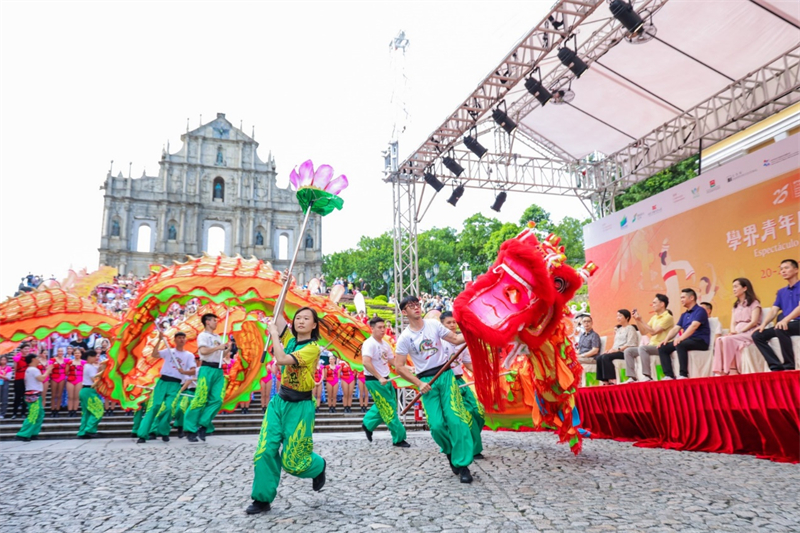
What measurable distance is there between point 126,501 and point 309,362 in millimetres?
1647

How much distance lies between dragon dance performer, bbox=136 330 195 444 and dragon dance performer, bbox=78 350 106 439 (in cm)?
A: 114

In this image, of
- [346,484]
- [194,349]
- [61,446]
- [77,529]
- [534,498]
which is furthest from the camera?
[194,349]

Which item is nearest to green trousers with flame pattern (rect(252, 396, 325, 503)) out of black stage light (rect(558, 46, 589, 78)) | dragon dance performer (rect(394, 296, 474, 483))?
dragon dance performer (rect(394, 296, 474, 483))

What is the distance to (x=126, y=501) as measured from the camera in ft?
14.0

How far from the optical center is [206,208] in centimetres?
4797

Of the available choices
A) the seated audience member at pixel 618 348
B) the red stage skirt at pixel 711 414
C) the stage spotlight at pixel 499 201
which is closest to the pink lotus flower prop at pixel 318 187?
the red stage skirt at pixel 711 414

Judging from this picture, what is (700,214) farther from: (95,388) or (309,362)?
(95,388)

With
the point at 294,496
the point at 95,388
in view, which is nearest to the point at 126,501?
the point at 294,496

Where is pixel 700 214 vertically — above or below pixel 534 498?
above

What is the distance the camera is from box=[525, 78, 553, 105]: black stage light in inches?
364

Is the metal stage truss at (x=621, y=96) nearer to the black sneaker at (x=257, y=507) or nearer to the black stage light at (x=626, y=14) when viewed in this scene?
the black stage light at (x=626, y=14)

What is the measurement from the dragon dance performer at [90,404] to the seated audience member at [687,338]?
7558mm

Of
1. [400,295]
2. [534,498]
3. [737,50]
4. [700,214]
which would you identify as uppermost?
[737,50]

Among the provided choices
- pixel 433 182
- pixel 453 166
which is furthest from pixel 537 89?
pixel 433 182
